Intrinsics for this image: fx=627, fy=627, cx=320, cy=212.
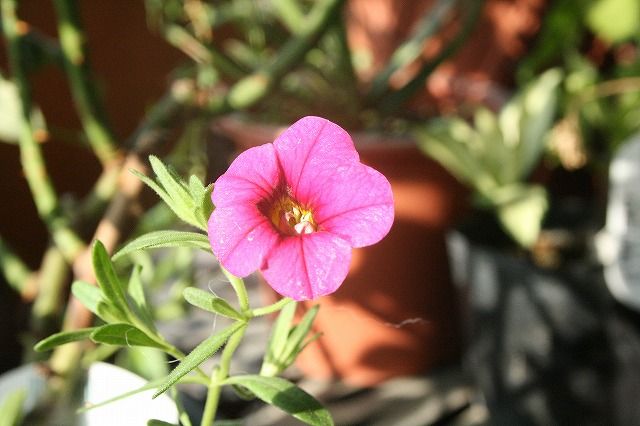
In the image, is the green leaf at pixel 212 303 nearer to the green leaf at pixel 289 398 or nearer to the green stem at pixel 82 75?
the green leaf at pixel 289 398

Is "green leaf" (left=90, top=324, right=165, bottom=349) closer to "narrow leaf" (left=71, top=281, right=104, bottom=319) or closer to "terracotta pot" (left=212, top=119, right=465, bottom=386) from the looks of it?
"narrow leaf" (left=71, top=281, right=104, bottom=319)

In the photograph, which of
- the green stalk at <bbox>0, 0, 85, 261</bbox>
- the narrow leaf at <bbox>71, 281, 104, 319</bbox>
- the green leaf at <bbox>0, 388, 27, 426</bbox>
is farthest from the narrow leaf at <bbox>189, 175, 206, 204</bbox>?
the green stalk at <bbox>0, 0, 85, 261</bbox>

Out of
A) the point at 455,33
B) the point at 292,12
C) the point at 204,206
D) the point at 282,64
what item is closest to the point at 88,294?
the point at 204,206

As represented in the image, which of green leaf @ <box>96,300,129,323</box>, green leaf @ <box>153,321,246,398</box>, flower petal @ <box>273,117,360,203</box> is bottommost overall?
green leaf @ <box>153,321,246,398</box>

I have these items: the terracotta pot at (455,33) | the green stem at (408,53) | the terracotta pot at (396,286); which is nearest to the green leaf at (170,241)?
the terracotta pot at (396,286)

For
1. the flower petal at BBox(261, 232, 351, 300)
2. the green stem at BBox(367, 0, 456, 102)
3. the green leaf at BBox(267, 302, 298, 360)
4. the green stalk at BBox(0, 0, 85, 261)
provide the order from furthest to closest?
the green stem at BBox(367, 0, 456, 102) < the green stalk at BBox(0, 0, 85, 261) < the green leaf at BBox(267, 302, 298, 360) < the flower petal at BBox(261, 232, 351, 300)

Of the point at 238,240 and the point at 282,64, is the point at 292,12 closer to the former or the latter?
the point at 282,64
